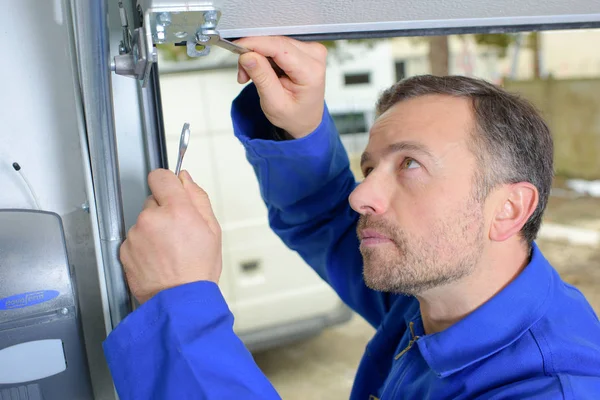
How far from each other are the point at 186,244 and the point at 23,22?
0.44 meters

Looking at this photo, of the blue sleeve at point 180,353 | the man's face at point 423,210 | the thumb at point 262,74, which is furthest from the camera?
the man's face at point 423,210

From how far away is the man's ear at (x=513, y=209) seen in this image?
107 cm

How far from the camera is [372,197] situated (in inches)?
40.3

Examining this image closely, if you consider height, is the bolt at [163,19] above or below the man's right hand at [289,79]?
above

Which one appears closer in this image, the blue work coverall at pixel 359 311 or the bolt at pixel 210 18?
the bolt at pixel 210 18

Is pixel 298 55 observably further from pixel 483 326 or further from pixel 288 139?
pixel 483 326

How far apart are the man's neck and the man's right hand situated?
16.3 inches

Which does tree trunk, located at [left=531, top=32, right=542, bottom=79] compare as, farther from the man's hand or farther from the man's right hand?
the man's hand

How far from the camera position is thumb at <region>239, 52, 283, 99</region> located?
819 mm

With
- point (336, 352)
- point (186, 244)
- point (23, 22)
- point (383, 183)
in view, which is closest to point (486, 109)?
point (383, 183)

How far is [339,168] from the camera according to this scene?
1251 millimetres

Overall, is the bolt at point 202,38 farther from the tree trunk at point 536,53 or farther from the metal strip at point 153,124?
the tree trunk at point 536,53

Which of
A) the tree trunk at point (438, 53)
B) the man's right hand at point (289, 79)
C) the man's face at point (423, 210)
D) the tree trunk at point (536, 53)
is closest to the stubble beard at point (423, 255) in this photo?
the man's face at point (423, 210)

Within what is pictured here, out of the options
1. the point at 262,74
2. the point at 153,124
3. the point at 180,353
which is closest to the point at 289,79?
the point at 262,74
